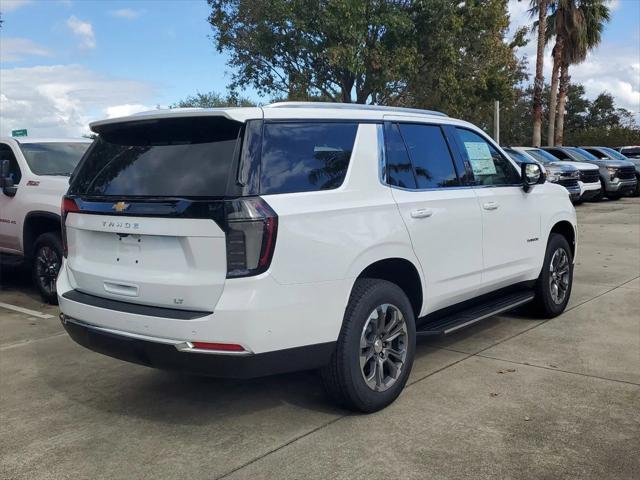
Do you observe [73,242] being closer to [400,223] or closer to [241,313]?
[241,313]

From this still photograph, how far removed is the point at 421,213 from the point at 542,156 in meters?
16.4

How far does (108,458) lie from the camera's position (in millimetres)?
3500

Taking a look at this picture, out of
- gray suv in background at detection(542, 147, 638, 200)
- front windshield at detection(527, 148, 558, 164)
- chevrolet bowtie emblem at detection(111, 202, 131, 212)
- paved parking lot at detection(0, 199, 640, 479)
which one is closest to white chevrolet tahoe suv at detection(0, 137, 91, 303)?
paved parking lot at detection(0, 199, 640, 479)

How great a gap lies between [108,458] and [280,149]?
1968mm

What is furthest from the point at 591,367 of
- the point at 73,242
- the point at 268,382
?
the point at 73,242

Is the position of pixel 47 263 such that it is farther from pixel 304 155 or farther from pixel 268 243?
pixel 268 243

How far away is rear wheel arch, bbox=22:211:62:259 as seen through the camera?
24.4 ft

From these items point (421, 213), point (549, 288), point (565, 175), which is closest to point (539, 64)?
point (565, 175)

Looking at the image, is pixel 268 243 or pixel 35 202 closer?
pixel 268 243

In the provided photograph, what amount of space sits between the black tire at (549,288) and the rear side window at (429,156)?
5.45 feet

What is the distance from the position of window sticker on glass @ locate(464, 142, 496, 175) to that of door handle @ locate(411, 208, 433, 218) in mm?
957

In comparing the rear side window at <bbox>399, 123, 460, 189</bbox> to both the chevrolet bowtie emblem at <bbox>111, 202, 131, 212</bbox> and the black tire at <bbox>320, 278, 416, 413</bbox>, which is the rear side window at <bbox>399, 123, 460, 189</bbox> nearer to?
the black tire at <bbox>320, 278, 416, 413</bbox>

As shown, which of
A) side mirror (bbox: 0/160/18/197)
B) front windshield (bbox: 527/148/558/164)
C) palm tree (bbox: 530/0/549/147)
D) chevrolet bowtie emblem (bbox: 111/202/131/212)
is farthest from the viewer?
palm tree (bbox: 530/0/549/147)

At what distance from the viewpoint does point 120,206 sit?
3.67 metres
